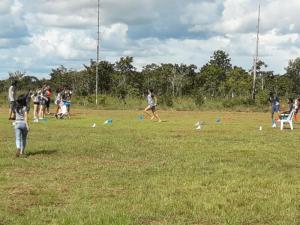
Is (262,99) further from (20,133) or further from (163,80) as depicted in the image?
(20,133)

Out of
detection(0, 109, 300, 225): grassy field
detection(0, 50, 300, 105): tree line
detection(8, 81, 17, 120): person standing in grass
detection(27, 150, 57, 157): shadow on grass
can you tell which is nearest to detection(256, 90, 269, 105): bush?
detection(0, 50, 300, 105): tree line

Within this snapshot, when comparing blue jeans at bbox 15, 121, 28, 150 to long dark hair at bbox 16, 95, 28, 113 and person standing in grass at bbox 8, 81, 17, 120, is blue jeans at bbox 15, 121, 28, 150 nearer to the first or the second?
long dark hair at bbox 16, 95, 28, 113

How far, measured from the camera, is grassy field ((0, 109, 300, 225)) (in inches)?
321

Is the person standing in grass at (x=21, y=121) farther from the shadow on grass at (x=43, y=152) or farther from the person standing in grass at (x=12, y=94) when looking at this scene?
the person standing in grass at (x=12, y=94)

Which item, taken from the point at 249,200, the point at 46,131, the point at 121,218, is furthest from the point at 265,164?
the point at 46,131

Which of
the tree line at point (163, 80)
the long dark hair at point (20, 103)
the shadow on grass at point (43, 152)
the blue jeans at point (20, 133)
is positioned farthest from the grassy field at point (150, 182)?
the tree line at point (163, 80)

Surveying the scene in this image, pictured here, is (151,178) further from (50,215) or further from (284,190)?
(50,215)

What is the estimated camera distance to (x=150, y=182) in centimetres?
1083

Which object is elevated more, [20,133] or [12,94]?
[12,94]

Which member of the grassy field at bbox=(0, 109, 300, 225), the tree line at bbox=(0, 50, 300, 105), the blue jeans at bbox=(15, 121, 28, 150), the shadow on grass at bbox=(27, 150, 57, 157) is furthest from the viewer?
the tree line at bbox=(0, 50, 300, 105)

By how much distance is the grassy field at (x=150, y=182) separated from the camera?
8.15 metres

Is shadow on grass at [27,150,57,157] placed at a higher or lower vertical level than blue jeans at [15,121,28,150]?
lower

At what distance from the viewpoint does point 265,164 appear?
13297 mm

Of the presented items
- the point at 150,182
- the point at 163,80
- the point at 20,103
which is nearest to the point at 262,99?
the point at 163,80
